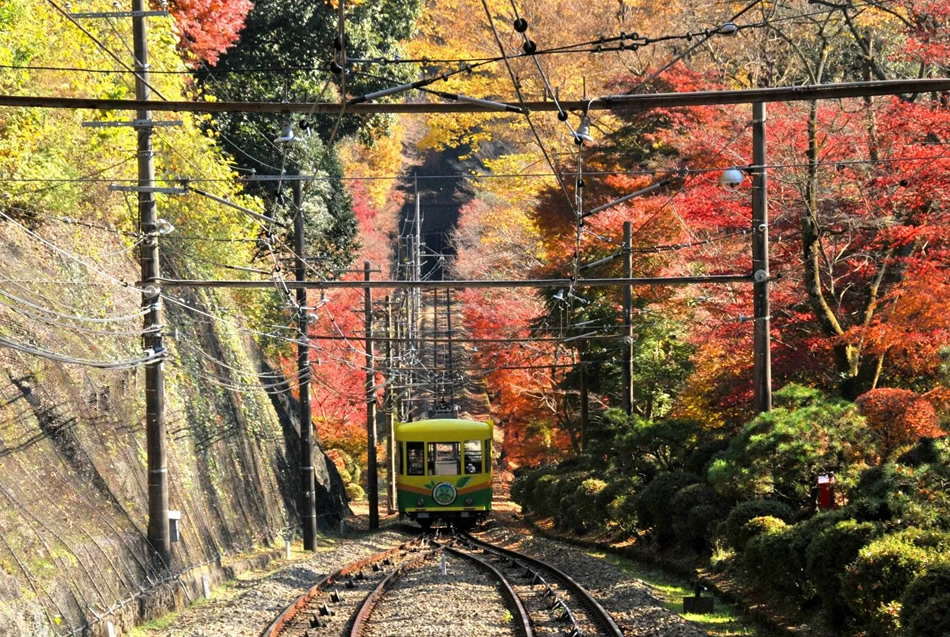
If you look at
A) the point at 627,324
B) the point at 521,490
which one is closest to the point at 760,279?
the point at 627,324

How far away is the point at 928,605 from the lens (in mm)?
8406

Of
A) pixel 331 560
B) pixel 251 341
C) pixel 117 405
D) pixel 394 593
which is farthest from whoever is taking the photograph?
pixel 251 341

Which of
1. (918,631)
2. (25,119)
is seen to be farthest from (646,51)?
(918,631)

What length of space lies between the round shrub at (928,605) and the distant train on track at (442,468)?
21.1m

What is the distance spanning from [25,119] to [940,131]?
14458 mm

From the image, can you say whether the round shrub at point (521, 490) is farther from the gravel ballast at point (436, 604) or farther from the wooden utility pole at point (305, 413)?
the gravel ballast at point (436, 604)

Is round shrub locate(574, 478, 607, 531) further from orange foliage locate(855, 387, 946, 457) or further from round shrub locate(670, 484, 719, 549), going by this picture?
orange foliage locate(855, 387, 946, 457)

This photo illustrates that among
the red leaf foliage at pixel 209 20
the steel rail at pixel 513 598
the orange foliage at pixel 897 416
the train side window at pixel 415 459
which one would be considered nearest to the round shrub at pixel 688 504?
the steel rail at pixel 513 598

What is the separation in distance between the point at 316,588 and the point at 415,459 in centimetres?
1209

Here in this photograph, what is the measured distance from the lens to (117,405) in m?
18.3

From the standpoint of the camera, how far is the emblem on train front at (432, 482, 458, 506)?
2950 cm

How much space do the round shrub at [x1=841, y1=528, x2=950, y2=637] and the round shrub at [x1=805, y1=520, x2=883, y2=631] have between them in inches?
17.6

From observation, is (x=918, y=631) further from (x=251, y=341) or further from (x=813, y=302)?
(x=251, y=341)

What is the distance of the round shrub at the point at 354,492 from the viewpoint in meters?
47.9
